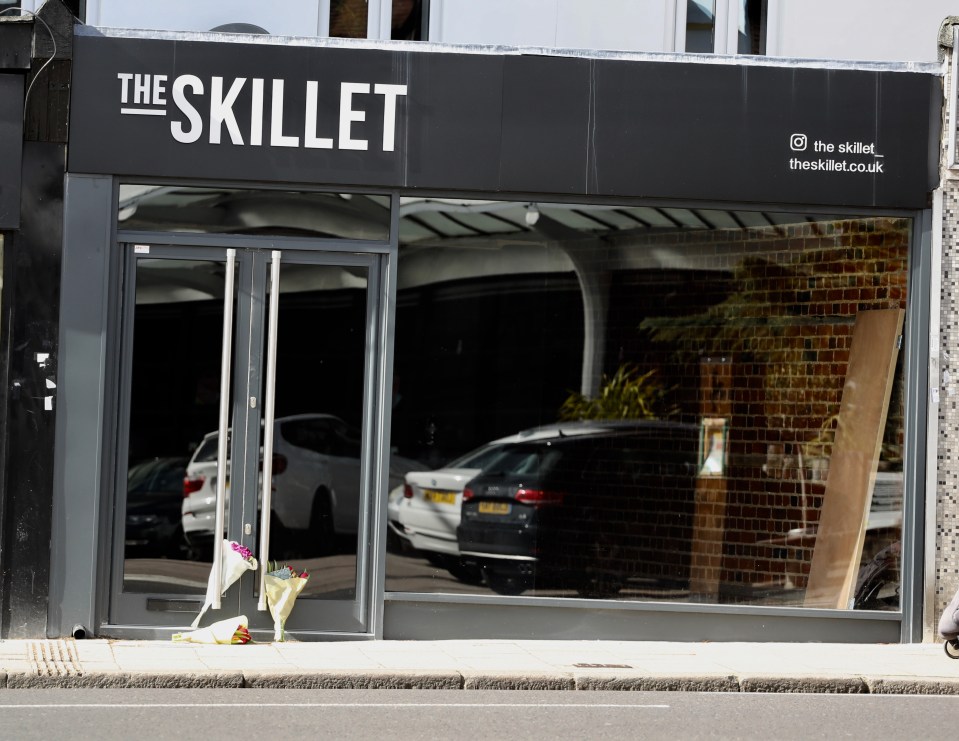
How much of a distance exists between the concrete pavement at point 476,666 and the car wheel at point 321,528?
77 centimetres

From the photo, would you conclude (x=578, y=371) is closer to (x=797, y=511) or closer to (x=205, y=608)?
Answer: (x=797, y=511)

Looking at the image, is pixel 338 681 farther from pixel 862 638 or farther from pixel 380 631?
pixel 862 638

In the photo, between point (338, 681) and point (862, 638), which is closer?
point (338, 681)

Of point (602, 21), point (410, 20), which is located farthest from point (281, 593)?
point (602, 21)

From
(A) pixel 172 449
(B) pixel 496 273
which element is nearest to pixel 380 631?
(A) pixel 172 449

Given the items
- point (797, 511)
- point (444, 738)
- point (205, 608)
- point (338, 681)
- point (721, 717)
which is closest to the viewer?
point (444, 738)

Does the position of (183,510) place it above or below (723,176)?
below

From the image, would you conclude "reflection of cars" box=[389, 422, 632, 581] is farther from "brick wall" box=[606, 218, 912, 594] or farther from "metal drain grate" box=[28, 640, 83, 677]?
"metal drain grate" box=[28, 640, 83, 677]

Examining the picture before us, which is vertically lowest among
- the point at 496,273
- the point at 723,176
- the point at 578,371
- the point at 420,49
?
the point at 578,371

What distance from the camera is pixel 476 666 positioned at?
363 inches

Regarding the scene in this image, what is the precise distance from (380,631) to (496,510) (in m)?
1.33

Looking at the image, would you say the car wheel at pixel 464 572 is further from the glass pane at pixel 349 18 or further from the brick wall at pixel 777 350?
the glass pane at pixel 349 18

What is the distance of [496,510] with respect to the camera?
10.9m

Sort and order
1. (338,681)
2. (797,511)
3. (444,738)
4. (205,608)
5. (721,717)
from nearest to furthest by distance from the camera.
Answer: (444,738)
(721,717)
(338,681)
(205,608)
(797,511)
